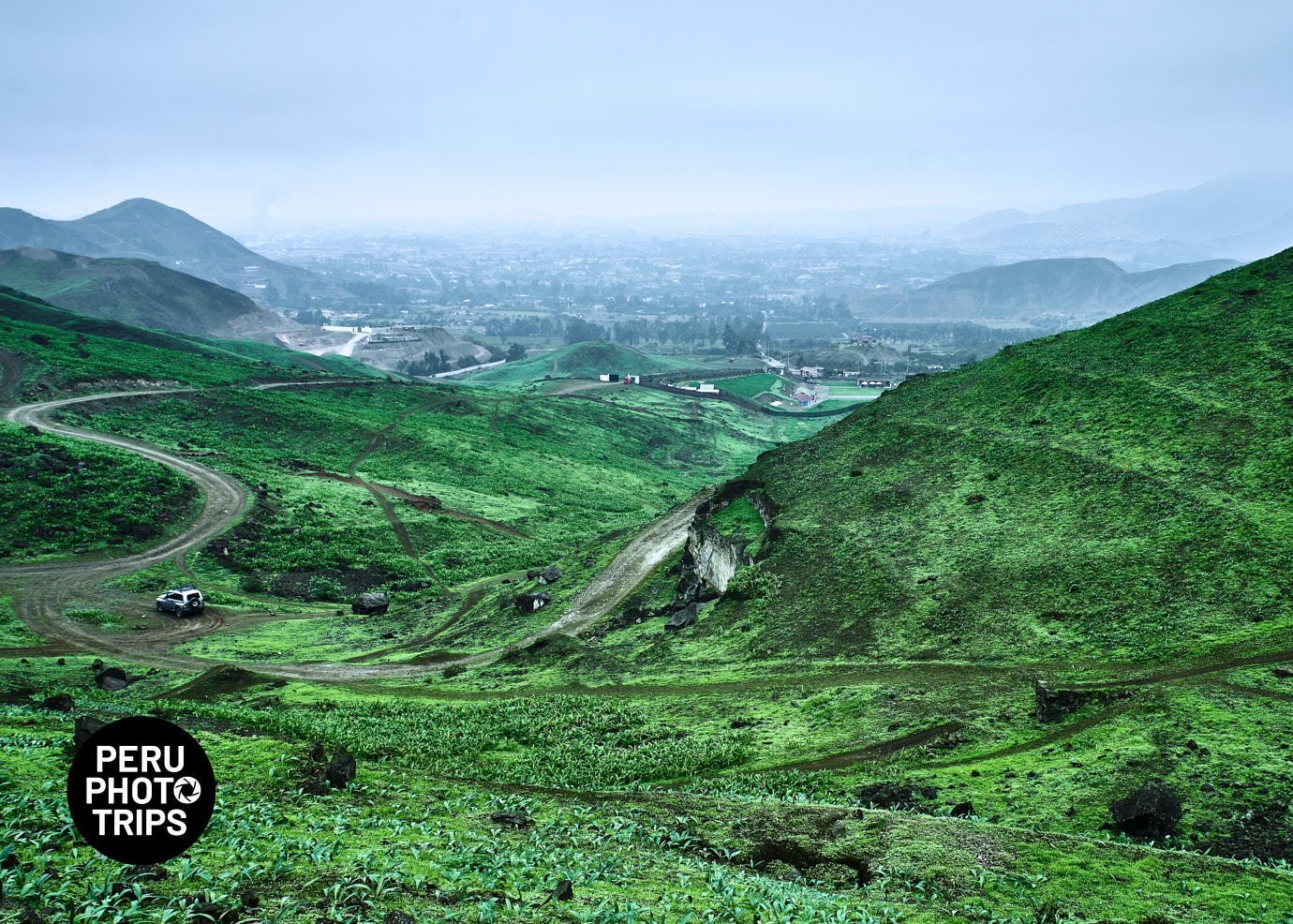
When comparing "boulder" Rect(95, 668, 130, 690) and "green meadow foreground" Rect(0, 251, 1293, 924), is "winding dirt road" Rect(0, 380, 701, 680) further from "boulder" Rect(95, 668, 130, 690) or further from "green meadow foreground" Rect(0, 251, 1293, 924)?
"boulder" Rect(95, 668, 130, 690)

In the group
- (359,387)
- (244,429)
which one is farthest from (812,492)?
(359,387)

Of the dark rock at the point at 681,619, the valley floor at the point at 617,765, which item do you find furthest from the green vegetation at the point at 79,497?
the dark rock at the point at 681,619

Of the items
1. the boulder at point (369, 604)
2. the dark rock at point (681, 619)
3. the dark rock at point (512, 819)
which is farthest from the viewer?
the boulder at point (369, 604)

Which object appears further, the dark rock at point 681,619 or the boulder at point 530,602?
the boulder at point 530,602

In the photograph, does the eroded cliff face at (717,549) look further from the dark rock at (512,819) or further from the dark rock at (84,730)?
the dark rock at (84,730)

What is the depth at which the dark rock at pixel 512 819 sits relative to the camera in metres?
24.7

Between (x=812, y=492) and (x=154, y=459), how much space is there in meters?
76.7

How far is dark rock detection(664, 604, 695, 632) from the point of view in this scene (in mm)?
52787

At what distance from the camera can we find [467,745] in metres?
34.9

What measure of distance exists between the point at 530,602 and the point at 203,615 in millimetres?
25652

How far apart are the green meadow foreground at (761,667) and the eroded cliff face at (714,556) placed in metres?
0.32

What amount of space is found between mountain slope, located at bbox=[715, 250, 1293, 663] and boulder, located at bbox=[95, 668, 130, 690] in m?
36.5

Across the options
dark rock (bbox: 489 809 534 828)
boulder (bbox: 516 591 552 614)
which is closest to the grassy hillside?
boulder (bbox: 516 591 552 614)

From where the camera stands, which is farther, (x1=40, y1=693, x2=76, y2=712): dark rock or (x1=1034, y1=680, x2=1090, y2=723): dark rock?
(x1=40, y1=693, x2=76, y2=712): dark rock
